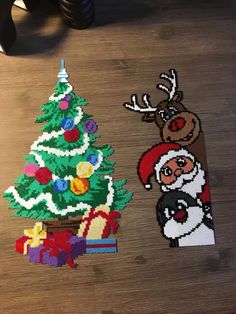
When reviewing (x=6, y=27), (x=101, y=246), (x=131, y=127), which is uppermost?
(x=6, y=27)

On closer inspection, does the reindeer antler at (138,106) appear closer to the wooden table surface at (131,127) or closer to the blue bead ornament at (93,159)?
the wooden table surface at (131,127)

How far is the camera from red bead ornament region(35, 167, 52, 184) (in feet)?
3.44

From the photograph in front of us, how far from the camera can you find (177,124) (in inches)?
43.6

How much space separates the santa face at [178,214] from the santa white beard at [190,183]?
0.01 meters

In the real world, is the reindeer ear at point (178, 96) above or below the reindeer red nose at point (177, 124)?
above

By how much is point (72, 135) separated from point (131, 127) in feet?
0.50

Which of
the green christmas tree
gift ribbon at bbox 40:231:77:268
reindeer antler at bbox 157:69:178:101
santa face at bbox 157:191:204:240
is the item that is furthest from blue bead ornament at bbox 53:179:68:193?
reindeer antler at bbox 157:69:178:101

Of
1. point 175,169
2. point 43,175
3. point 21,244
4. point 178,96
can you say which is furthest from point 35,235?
point 178,96

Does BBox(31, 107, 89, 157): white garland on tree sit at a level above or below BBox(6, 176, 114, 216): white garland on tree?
above

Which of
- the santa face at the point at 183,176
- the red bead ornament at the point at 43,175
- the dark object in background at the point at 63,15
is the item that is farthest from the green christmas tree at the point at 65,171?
the dark object in background at the point at 63,15

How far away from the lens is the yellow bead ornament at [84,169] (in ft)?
3.46

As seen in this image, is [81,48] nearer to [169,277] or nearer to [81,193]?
[81,193]

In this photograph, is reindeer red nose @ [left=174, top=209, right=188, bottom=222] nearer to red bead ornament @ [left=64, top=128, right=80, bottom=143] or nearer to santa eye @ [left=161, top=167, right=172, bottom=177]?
santa eye @ [left=161, top=167, right=172, bottom=177]

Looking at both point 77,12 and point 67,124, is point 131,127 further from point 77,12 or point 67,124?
point 77,12
